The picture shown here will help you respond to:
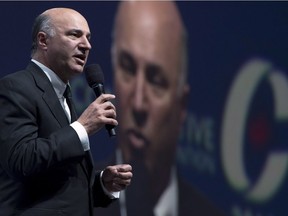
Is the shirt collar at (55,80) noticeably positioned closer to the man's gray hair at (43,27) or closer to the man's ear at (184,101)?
the man's gray hair at (43,27)

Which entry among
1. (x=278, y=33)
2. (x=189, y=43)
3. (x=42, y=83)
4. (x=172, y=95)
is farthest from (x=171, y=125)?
(x=42, y=83)

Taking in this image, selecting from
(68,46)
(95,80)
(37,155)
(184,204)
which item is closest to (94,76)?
(95,80)

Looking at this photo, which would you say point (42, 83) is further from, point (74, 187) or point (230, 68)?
point (230, 68)

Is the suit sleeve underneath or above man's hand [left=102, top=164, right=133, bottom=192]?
above

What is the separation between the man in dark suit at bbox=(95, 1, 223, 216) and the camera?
4035mm

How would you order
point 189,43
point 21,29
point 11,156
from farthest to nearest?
point 189,43 < point 21,29 < point 11,156

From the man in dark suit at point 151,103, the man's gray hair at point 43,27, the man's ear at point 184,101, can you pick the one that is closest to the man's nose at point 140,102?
the man in dark suit at point 151,103

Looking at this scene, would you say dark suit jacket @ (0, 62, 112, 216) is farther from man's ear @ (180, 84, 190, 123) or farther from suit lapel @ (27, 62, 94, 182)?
man's ear @ (180, 84, 190, 123)

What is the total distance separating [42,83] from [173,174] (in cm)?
220

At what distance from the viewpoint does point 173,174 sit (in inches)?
163

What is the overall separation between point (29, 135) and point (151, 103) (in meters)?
2.20

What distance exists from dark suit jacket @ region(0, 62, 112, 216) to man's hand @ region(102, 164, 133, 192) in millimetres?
121

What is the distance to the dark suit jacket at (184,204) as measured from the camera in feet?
13.3

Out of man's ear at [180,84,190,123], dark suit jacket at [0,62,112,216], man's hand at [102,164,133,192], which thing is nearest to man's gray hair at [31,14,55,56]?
dark suit jacket at [0,62,112,216]
